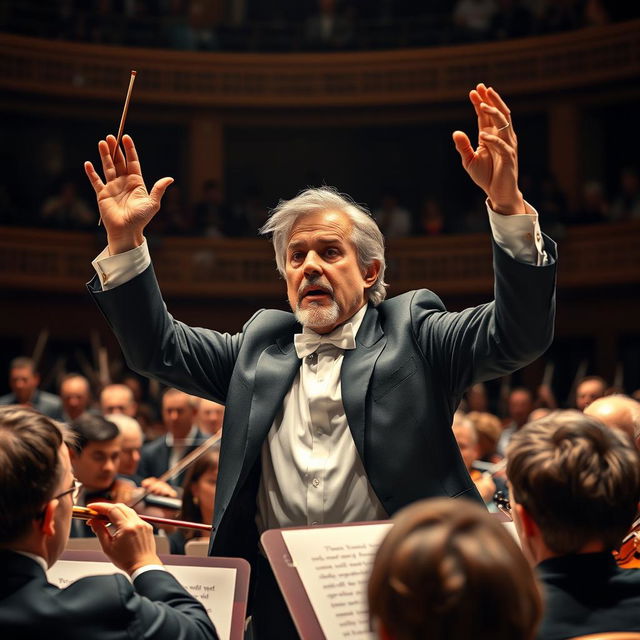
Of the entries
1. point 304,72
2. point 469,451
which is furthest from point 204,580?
point 304,72

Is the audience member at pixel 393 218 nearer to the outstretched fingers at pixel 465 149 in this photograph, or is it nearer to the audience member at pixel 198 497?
the audience member at pixel 198 497

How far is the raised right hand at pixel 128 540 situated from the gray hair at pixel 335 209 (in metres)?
1.00

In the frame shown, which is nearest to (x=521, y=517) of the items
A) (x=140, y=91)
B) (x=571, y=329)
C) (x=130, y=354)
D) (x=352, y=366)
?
(x=352, y=366)

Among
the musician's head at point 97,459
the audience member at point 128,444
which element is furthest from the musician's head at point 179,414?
the musician's head at point 97,459

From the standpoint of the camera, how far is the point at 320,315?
2496mm

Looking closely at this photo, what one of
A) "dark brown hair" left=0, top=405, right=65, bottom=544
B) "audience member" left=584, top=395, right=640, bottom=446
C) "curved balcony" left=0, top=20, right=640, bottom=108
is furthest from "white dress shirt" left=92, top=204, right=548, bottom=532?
"curved balcony" left=0, top=20, right=640, bottom=108

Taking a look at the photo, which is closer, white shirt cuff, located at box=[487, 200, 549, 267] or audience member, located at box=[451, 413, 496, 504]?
white shirt cuff, located at box=[487, 200, 549, 267]

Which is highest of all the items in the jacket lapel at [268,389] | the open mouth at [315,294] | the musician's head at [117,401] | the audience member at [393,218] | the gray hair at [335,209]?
the gray hair at [335,209]

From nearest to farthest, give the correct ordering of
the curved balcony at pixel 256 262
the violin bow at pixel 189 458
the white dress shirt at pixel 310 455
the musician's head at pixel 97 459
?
the white dress shirt at pixel 310 455 → the musician's head at pixel 97 459 → the violin bow at pixel 189 458 → the curved balcony at pixel 256 262

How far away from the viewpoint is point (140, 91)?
1339 cm

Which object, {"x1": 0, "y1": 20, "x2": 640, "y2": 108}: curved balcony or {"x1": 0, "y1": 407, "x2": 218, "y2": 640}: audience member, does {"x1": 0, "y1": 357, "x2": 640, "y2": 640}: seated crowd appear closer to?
{"x1": 0, "y1": 407, "x2": 218, "y2": 640}: audience member

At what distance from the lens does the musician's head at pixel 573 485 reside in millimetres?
1598

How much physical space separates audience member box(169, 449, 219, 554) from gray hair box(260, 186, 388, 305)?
178 cm

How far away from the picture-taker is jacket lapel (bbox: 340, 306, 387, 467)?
2340 millimetres
